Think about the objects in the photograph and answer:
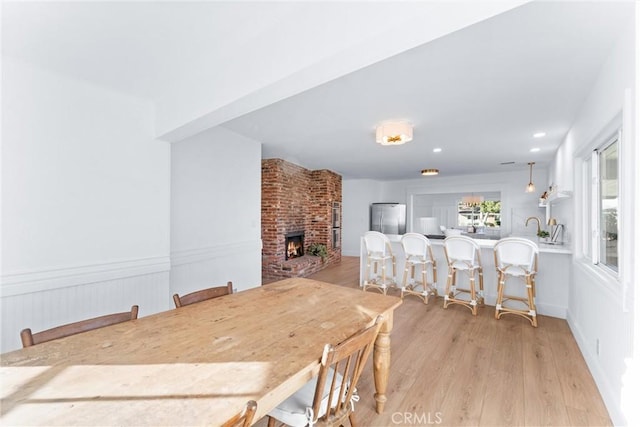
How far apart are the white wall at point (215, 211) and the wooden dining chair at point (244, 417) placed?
264 centimetres

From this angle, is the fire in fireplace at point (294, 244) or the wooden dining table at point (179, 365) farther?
the fire in fireplace at point (294, 244)

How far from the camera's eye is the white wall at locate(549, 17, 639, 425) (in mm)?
1493

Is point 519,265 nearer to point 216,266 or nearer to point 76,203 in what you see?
point 216,266

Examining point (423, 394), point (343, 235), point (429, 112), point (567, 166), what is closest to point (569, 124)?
point (567, 166)

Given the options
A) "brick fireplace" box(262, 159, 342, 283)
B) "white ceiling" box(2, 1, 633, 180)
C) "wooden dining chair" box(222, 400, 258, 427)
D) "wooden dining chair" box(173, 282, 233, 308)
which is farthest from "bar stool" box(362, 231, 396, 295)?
"wooden dining chair" box(222, 400, 258, 427)

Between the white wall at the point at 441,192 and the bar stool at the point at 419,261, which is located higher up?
the white wall at the point at 441,192

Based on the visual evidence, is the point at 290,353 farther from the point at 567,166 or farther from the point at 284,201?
the point at 284,201

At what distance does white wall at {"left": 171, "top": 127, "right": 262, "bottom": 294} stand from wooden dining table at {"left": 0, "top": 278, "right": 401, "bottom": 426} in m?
1.70

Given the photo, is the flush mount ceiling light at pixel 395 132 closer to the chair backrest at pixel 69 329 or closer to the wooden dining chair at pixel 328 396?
the wooden dining chair at pixel 328 396

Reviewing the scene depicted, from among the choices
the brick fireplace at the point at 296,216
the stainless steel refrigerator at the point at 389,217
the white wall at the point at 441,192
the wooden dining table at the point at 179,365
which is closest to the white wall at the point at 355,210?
the white wall at the point at 441,192

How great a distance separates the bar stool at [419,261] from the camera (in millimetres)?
3898

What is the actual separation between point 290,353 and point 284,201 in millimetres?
4482

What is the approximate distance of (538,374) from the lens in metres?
2.18

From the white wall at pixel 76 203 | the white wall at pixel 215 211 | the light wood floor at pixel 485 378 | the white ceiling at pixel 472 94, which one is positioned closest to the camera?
the white ceiling at pixel 472 94
